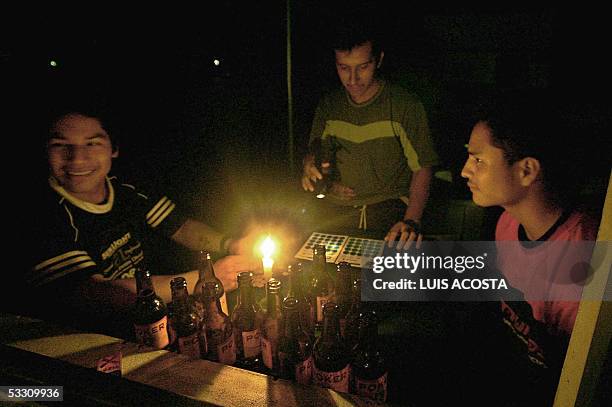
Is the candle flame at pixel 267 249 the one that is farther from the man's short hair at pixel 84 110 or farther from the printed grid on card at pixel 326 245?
the man's short hair at pixel 84 110

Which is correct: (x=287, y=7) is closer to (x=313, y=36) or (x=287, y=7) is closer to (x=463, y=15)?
(x=313, y=36)

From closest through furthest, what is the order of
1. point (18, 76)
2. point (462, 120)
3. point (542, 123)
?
1. point (542, 123)
2. point (18, 76)
3. point (462, 120)

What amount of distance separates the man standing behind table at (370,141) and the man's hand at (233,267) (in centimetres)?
108

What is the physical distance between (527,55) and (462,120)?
0.95m

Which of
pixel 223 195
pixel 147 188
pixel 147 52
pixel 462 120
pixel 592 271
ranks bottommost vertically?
pixel 223 195

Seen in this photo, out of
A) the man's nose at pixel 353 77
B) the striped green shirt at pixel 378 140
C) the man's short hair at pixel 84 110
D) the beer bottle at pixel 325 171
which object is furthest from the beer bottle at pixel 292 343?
the man's nose at pixel 353 77

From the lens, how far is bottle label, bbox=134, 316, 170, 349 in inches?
55.6

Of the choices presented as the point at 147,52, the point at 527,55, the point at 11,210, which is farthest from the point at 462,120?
the point at 11,210

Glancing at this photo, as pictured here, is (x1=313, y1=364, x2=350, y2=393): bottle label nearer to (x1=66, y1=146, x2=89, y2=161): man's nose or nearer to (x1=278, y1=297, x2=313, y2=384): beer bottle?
(x1=278, y1=297, x2=313, y2=384): beer bottle

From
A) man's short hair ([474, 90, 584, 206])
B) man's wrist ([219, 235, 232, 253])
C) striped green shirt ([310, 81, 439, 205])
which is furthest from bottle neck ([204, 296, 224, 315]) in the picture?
striped green shirt ([310, 81, 439, 205])

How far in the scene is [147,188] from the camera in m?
2.91

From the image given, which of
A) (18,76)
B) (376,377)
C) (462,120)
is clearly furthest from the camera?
(462,120)

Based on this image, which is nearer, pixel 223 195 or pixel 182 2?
pixel 182 2

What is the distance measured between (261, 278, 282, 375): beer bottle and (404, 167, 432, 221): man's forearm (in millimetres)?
2075
